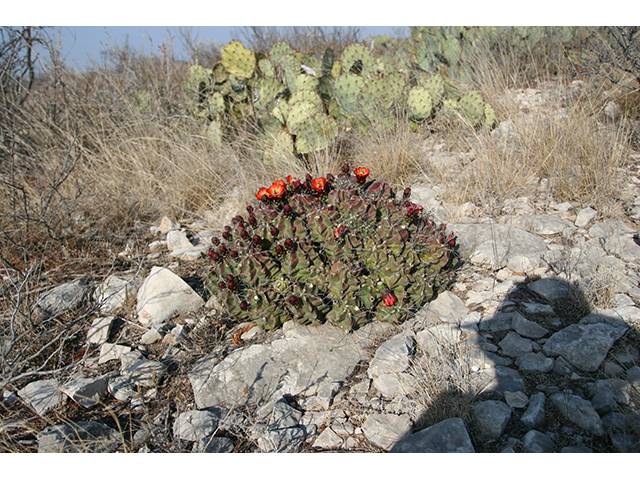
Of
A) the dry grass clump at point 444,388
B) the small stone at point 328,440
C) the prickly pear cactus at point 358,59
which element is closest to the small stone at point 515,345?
the dry grass clump at point 444,388

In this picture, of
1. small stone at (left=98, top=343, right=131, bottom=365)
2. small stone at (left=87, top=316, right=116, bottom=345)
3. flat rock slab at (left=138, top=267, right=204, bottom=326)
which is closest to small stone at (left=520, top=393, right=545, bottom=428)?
flat rock slab at (left=138, top=267, right=204, bottom=326)

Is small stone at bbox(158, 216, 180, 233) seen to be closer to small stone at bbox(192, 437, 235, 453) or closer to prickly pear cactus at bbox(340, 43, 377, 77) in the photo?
small stone at bbox(192, 437, 235, 453)

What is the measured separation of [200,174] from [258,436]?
3003mm

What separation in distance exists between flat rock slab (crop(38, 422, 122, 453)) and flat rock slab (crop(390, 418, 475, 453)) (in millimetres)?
1314

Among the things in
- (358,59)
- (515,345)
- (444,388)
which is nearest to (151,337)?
(444,388)

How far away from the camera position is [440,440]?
1600mm

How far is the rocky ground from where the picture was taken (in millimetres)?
1716

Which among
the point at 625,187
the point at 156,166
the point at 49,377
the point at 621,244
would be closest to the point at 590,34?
the point at 625,187

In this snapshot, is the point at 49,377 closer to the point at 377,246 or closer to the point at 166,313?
the point at 166,313

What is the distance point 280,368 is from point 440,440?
892 mm

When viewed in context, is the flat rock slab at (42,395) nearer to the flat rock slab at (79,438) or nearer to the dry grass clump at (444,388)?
the flat rock slab at (79,438)

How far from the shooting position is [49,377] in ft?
7.82

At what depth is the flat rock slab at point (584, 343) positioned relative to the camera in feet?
6.24

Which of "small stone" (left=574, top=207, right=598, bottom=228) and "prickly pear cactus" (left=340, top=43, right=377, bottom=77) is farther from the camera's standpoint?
"prickly pear cactus" (left=340, top=43, right=377, bottom=77)
